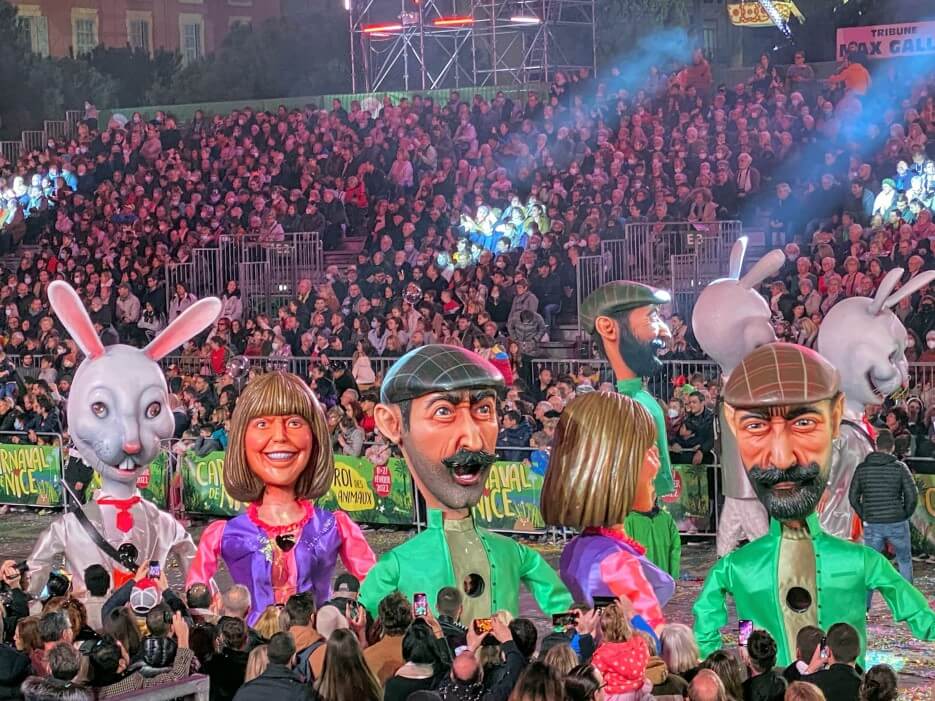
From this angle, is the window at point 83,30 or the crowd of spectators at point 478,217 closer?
the crowd of spectators at point 478,217

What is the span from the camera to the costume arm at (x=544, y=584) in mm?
8570

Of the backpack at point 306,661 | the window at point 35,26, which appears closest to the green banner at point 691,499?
the backpack at point 306,661

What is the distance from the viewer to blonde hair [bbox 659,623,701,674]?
736cm

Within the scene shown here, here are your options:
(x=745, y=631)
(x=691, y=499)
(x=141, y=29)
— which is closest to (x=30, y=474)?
(x=691, y=499)

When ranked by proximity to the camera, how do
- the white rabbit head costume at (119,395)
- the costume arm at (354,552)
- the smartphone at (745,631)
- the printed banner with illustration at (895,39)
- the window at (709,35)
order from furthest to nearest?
the window at (709,35) < the printed banner with illustration at (895,39) < the white rabbit head costume at (119,395) < the costume arm at (354,552) < the smartphone at (745,631)

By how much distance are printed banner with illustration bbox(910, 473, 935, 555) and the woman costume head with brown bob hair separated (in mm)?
6153

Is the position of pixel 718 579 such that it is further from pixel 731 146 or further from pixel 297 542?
pixel 731 146

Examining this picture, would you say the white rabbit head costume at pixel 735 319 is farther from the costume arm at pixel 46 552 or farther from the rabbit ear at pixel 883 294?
the costume arm at pixel 46 552

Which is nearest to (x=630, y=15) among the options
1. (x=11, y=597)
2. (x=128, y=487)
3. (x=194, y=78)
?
(x=194, y=78)

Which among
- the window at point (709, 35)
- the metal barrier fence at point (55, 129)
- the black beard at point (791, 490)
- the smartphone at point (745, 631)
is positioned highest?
the window at point (709, 35)

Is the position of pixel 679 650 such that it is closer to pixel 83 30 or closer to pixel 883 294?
pixel 883 294

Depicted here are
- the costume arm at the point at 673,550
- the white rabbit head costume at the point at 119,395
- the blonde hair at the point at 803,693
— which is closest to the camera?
the blonde hair at the point at 803,693

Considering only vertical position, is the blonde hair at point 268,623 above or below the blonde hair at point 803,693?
below

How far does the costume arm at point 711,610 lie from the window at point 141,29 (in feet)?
115
